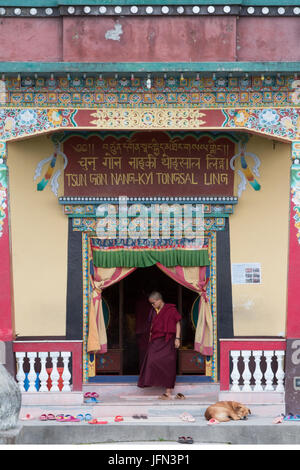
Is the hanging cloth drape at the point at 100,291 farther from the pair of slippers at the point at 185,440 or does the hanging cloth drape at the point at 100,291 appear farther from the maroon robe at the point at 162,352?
the pair of slippers at the point at 185,440

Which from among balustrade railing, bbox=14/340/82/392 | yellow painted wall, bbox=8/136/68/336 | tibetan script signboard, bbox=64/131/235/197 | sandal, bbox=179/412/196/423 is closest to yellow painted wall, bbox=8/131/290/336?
yellow painted wall, bbox=8/136/68/336

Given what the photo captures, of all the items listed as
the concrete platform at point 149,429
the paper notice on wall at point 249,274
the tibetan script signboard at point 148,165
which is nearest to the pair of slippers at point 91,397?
the concrete platform at point 149,429

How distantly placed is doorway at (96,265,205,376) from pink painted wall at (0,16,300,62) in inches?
139

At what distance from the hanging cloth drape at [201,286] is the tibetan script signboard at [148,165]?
1.07 metres

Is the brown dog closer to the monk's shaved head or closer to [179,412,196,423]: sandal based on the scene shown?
[179,412,196,423]: sandal

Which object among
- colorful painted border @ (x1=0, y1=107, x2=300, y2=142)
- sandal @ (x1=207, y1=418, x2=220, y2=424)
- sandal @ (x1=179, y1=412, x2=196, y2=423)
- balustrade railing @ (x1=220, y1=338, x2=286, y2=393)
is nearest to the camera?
sandal @ (x1=207, y1=418, x2=220, y2=424)

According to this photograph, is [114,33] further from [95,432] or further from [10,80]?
[95,432]

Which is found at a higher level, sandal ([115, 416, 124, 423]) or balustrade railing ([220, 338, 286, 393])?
balustrade railing ([220, 338, 286, 393])

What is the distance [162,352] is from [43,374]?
66.1 inches

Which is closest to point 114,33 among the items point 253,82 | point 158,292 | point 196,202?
point 253,82

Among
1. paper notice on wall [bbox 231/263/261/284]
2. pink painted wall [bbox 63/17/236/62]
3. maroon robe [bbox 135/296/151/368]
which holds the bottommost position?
maroon robe [bbox 135/296/151/368]

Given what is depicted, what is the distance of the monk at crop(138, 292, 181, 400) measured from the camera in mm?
11312

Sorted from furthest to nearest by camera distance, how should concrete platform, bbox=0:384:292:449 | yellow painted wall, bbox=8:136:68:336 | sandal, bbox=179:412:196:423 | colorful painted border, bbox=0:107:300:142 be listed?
yellow painted wall, bbox=8:136:68:336 < sandal, bbox=179:412:196:423 < colorful painted border, bbox=0:107:300:142 < concrete platform, bbox=0:384:292:449

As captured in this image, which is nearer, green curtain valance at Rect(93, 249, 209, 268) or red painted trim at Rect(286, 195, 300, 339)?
red painted trim at Rect(286, 195, 300, 339)
